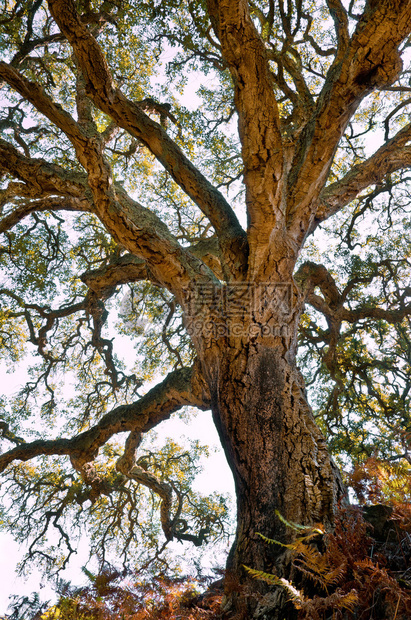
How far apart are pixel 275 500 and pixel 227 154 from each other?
729 cm

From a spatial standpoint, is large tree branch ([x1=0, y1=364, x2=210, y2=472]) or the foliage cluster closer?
the foliage cluster

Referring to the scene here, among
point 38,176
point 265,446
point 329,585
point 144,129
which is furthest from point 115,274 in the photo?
point 329,585

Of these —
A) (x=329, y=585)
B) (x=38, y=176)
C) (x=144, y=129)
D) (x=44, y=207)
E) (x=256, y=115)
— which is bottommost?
(x=329, y=585)

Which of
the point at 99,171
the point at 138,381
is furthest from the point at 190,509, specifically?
the point at 99,171

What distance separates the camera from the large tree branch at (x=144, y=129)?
3.70 m

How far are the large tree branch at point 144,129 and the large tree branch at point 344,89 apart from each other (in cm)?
62

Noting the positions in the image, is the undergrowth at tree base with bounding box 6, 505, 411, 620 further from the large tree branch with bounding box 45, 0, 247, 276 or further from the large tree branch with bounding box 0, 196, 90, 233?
the large tree branch with bounding box 0, 196, 90, 233

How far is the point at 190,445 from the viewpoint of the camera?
936 cm

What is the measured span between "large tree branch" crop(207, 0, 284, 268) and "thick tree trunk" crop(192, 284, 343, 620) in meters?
0.88

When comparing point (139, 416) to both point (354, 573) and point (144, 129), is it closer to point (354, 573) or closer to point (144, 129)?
point (144, 129)

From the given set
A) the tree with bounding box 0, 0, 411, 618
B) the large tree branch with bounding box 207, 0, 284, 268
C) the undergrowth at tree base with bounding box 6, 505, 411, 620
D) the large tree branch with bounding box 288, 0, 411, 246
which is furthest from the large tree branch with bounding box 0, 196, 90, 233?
the undergrowth at tree base with bounding box 6, 505, 411, 620

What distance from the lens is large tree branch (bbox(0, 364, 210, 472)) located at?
5.15 m

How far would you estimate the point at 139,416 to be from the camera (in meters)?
5.80

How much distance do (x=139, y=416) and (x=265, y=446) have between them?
11.4ft
